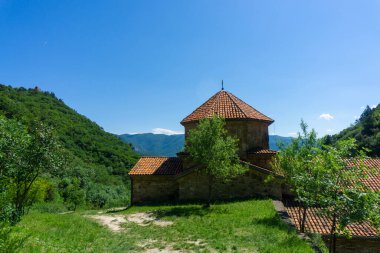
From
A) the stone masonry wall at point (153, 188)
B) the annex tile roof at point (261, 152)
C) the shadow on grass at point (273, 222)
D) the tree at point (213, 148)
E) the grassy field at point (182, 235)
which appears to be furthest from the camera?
the stone masonry wall at point (153, 188)

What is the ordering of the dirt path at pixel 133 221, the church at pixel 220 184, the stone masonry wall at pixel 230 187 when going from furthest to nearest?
the church at pixel 220 184, the stone masonry wall at pixel 230 187, the dirt path at pixel 133 221

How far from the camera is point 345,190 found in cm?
770

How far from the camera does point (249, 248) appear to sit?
362 inches

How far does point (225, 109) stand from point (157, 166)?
22.5 feet

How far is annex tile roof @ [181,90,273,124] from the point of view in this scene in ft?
68.7

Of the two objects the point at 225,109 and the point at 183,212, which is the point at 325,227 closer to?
the point at 183,212

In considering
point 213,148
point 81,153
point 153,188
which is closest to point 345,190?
point 213,148

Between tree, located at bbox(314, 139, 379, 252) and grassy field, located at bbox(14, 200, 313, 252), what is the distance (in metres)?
1.80

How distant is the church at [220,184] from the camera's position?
18688 millimetres

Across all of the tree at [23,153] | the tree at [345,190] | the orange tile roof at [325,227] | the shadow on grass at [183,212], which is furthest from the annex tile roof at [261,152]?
the tree at [23,153]

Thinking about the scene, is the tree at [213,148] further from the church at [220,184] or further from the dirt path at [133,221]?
the dirt path at [133,221]

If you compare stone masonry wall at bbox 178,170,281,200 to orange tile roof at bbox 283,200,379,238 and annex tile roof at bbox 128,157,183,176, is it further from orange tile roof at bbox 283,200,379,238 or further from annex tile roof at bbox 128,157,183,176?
orange tile roof at bbox 283,200,379,238

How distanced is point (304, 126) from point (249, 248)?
18.2 ft

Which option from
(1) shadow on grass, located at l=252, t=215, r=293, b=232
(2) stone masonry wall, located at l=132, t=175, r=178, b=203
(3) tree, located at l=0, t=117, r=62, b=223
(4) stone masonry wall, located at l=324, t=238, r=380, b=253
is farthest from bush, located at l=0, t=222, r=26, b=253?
(2) stone masonry wall, located at l=132, t=175, r=178, b=203
